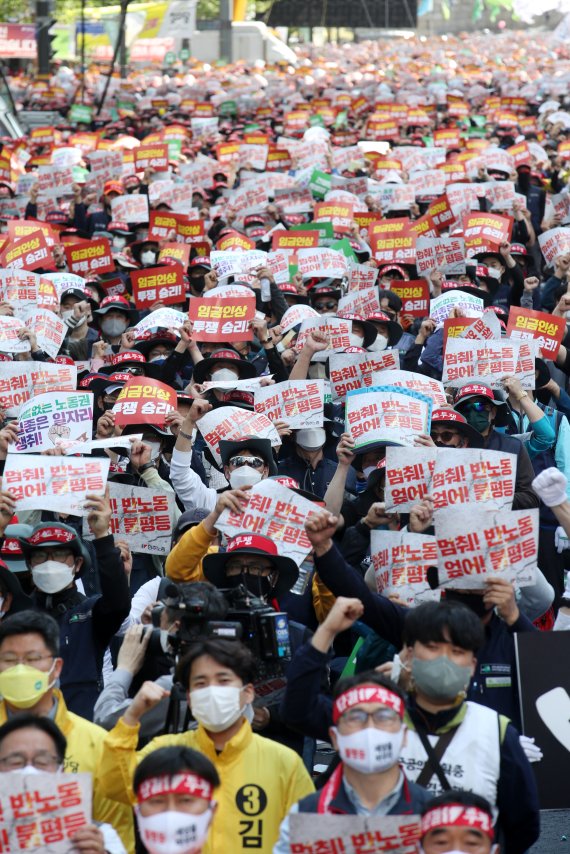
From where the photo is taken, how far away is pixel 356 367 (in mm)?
9367

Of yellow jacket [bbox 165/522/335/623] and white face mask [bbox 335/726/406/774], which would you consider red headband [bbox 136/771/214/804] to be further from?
yellow jacket [bbox 165/522/335/623]

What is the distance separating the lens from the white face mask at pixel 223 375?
9.77 metres

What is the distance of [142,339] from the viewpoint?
1103 centimetres

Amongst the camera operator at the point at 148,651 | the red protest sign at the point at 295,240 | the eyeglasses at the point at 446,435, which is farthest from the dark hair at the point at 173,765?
the red protest sign at the point at 295,240

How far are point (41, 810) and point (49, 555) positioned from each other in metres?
2.17

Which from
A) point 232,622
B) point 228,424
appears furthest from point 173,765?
point 228,424

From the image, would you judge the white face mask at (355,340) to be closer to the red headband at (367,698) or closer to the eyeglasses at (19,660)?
the eyeglasses at (19,660)

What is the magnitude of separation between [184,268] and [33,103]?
26.9 metres

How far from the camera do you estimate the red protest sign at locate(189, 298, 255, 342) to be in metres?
10.7

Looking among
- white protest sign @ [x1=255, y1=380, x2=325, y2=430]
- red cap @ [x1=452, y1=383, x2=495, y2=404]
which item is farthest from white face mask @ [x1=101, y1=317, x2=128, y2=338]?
red cap @ [x1=452, y1=383, x2=495, y2=404]

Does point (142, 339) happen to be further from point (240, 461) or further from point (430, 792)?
point (430, 792)

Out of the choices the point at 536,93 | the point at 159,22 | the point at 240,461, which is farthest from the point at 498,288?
the point at 159,22

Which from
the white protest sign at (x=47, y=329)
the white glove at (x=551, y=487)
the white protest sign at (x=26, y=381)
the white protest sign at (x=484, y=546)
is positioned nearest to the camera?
the white protest sign at (x=484, y=546)

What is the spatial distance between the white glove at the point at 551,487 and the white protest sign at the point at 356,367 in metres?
3.28
